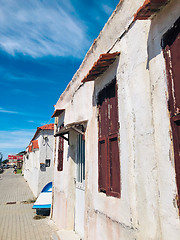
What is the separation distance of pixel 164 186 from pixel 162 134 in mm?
547

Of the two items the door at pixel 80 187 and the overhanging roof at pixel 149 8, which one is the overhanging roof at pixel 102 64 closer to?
the overhanging roof at pixel 149 8

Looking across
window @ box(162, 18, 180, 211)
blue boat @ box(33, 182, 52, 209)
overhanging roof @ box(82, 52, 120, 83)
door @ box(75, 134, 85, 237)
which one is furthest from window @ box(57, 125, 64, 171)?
window @ box(162, 18, 180, 211)

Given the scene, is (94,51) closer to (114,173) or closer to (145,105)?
(145,105)

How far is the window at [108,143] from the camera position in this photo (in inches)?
118

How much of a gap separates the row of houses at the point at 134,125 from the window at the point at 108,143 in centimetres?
2

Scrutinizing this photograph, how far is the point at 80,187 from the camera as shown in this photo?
4953 mm

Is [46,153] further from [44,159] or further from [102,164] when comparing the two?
[102,164]

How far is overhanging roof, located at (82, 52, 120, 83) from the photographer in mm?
3078

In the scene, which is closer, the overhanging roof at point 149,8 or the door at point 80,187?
the overhanging roof at point 149,8

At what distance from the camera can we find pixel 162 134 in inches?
81.7

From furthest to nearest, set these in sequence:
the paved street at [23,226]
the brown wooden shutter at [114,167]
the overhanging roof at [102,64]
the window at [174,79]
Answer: the paved street at [23,226]
the overhanging roof at [102,64]
the brown wooden shutter at [114,167]
the window at [174,79]

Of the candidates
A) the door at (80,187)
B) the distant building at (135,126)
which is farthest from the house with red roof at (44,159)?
the distant building at (135,126)

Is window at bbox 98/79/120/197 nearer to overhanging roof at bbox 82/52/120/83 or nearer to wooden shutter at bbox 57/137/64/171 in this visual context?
overhanging roof at bbox 82/52/120/83

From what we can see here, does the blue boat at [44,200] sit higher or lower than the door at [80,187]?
lower
